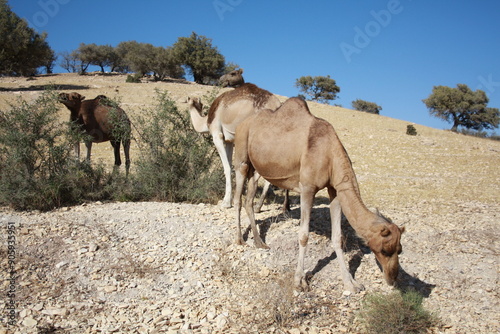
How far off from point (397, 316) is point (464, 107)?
50957mm

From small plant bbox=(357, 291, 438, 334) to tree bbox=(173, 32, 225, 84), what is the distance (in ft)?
167

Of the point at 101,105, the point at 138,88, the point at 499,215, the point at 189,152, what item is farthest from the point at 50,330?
the point at 138,88

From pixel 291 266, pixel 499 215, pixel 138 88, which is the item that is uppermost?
pixel 138 88

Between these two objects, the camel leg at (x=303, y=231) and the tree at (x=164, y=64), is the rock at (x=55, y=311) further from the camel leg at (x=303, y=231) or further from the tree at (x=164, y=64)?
the tree at (x=164, y=64)

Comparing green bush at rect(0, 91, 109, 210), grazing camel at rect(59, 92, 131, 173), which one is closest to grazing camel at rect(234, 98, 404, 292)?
green bush at rect(0, 91, 109, 210)

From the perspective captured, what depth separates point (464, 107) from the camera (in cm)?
4806

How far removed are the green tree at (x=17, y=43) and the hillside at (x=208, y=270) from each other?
33.6m

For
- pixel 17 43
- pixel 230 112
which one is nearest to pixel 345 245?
pixel 230 112

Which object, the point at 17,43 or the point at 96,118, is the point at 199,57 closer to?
the point at 17,43

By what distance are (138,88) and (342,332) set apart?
37982 mm

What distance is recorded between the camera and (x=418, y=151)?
2009 centimetres

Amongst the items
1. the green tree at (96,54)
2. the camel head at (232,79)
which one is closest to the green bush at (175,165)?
the camel head at (232,79)

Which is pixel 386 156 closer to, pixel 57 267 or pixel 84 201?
pixel 84 201

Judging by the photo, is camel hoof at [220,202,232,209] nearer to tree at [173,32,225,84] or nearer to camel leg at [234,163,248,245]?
camel leg at [234,163,248,245]
